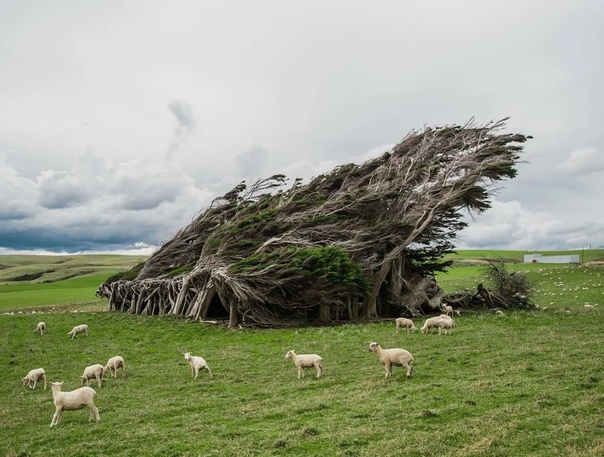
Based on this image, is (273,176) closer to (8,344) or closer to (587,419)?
(8,344)

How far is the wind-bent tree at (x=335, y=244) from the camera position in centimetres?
3150

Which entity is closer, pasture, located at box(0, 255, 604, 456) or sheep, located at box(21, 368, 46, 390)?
pasture, located at box(0, 255, 604, 456)

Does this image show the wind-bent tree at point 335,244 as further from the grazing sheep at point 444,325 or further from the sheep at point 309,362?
the sheep at point 309,362

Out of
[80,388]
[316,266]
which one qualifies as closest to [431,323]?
[316,266]

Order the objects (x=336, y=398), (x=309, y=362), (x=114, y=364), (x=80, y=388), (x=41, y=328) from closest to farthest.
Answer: (x=336, y=398) → (x=80, y=388) → (x=309, y=362) → (x=114, y=364) → (x=41, y=328)

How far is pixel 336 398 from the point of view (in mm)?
13312

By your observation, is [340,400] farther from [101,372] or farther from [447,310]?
[447,310]

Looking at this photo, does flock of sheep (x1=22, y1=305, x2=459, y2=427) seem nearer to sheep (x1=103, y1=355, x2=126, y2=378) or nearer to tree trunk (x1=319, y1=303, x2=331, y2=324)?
sheep (x1=103, y1=355, x2=126, y2=378)

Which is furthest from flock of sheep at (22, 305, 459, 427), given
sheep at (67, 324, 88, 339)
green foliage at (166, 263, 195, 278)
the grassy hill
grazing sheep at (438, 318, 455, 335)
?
the grassy hill

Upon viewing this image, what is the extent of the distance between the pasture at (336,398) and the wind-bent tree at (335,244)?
5957 millimetres

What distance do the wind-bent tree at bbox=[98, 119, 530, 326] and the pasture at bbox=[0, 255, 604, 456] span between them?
5.96m

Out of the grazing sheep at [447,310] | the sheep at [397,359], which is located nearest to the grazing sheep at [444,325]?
the grazing sheep at [447,310]

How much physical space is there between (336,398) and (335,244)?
2139 cm

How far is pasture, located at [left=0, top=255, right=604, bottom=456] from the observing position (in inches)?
385
